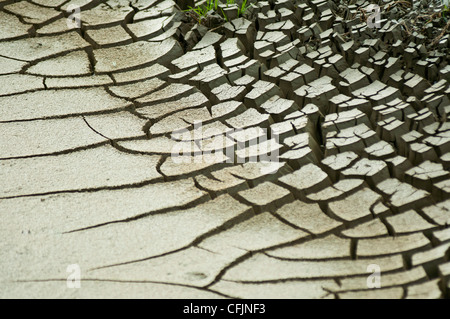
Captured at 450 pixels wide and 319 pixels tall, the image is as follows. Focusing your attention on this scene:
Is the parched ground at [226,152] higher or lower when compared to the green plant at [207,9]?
Answer: lower

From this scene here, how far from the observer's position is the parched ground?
212 cm

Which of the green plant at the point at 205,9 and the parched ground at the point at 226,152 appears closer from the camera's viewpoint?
the parched ground at the point at 226,152

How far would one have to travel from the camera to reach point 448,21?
121 inches

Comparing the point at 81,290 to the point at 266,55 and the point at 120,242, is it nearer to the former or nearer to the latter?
the point at 120,242

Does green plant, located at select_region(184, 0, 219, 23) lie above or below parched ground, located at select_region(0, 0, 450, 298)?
above

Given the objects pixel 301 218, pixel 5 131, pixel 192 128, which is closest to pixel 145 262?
pixel 301 218

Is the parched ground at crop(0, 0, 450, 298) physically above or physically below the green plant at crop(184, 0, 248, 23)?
below

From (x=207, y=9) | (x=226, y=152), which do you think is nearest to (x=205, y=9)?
(x=207, y=9)

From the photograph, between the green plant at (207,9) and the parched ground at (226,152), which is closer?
the parched ground at (226,152)

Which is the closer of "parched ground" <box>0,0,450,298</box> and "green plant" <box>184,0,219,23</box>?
"parched ground" <box>0,0,450,298</box>

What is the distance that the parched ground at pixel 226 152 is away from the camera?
212 centimetres

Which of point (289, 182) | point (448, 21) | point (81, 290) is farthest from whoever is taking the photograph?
point (448, 21)

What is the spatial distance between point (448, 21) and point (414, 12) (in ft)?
0.74

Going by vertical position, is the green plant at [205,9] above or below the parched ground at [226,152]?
above
